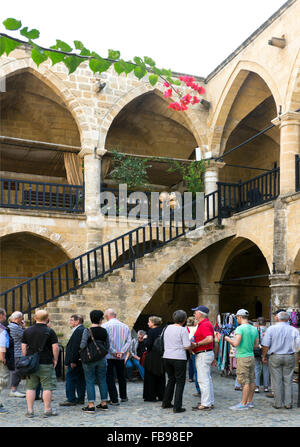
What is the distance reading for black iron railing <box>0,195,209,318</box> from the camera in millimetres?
9680

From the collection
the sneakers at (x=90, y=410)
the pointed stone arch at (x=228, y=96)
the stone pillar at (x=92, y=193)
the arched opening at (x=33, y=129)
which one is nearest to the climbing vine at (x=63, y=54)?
the sneakers at (x=90, y=410)

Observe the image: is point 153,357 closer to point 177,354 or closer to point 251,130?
point 177,354

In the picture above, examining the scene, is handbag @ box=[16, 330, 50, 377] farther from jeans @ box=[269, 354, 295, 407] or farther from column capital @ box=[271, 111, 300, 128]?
column capital @ box=[271, 111, 300, 128]

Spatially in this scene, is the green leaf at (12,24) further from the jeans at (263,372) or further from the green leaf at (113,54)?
the jeans at (263,372)

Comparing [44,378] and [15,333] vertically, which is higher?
[15,333]

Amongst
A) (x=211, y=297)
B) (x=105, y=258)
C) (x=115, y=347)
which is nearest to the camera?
(x=115, y=347)

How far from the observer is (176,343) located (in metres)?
5.77

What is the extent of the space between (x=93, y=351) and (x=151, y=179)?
37.7 feet

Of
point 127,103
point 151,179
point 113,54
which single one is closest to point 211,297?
point 151,179

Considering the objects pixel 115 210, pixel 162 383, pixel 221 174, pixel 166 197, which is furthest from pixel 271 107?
pixel 162 383

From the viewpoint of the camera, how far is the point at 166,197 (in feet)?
44.2

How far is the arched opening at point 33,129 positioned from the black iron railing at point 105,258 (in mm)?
2947

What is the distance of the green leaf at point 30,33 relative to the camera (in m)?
2.99

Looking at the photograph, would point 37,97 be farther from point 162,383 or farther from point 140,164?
point 162,383
